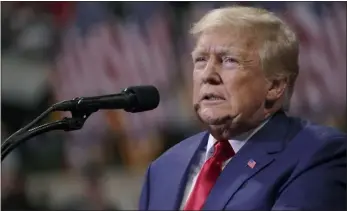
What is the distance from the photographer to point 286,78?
0.94 metres

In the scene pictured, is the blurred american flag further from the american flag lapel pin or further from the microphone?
the microphone

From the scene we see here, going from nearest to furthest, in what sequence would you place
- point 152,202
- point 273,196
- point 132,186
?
1. point 273,196
2. point 152,202
3. point 132,186

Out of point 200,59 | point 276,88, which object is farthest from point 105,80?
point 276,88

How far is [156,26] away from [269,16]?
0.26 metres

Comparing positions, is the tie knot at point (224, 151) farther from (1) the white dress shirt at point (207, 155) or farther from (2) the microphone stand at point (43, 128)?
(2) the microphone stand at point (43, 128)

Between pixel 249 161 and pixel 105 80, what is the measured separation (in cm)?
34

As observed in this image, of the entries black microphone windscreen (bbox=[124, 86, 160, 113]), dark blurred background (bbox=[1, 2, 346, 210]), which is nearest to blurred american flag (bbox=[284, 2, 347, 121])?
dark blurred background (bbox=[1, 2, 346, 210])

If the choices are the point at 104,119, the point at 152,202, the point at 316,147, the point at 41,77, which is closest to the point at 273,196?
the point at 316,147

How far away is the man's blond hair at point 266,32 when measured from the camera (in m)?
0.89

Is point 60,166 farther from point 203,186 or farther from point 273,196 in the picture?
point 273,196

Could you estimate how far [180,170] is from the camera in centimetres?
95

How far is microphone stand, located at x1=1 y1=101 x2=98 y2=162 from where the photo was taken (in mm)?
706

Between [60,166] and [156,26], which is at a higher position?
[156,26]

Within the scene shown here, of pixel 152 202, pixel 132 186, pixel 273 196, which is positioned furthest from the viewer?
pixel 132 186
